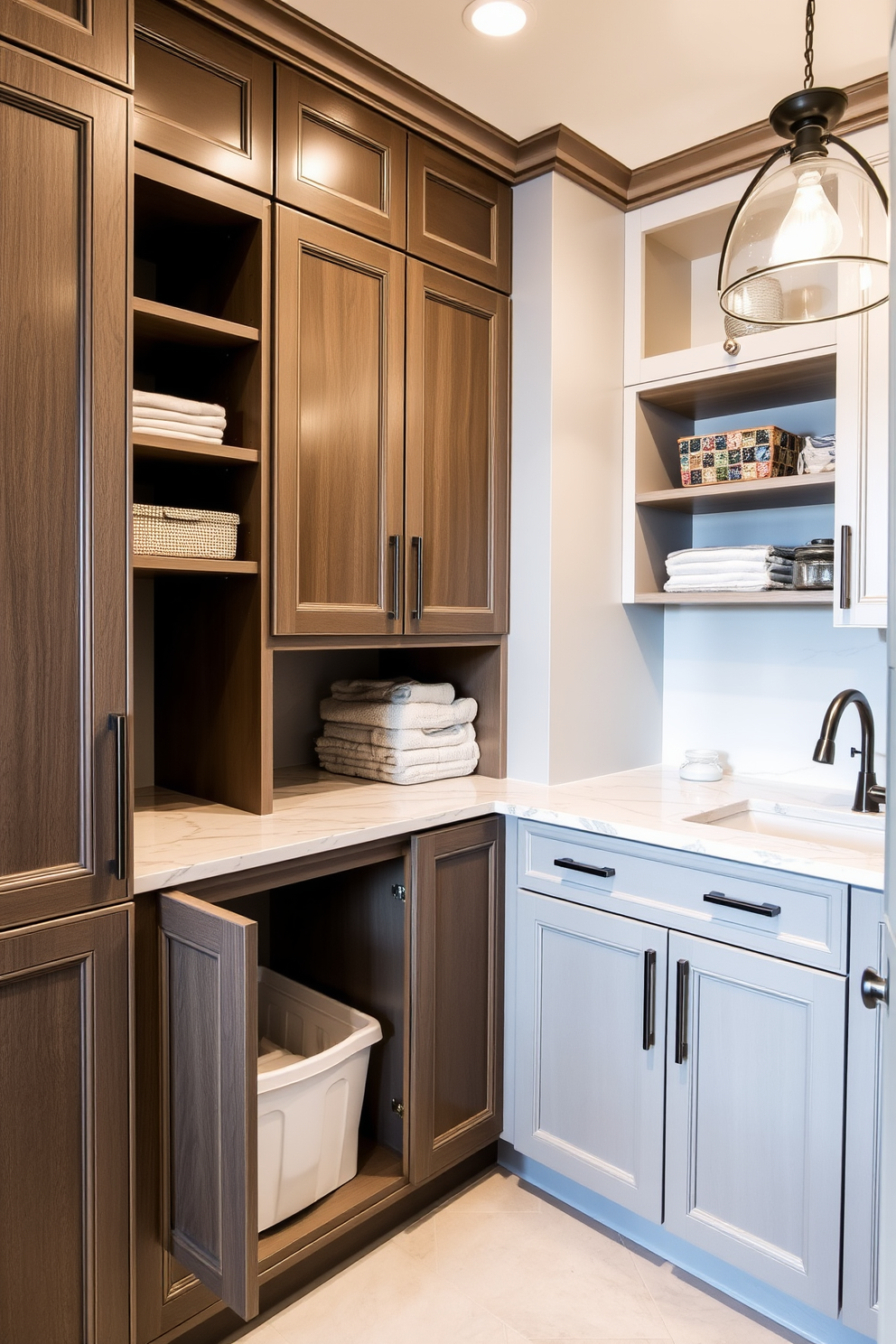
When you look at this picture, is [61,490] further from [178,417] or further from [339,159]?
[339,159]

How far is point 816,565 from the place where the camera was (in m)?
2.17

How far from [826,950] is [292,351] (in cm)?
158

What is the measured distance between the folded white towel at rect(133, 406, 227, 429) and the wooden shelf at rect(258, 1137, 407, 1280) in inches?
63.3

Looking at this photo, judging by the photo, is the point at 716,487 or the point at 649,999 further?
the point at 716,487

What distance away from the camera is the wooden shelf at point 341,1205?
177cm

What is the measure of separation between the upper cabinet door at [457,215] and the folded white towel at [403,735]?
3.82ft

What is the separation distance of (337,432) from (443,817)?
89 cm


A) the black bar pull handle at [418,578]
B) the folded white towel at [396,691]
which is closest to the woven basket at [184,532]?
the black bar pull handle at [418,578]

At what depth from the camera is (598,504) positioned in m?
2.47

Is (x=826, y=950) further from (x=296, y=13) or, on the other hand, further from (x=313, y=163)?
(x=296, y=13)

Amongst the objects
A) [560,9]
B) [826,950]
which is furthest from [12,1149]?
[560,9]

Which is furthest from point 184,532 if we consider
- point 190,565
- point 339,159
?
point 339,159

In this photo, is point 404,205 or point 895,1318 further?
point 404,205

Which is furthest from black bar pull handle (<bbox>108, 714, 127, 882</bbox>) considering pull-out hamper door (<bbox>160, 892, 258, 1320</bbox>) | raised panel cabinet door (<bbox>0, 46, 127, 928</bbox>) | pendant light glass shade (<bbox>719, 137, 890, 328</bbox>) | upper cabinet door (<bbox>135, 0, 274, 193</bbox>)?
pendant light glass shade (<bbox>719, 137, 890, 328</bbox>)
